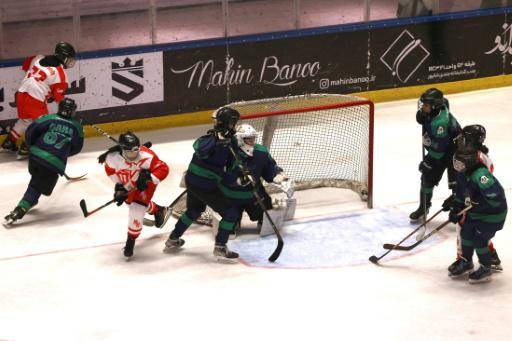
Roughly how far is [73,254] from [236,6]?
4.70m

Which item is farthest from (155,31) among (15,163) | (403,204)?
(403,204)

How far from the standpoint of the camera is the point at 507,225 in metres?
9.70

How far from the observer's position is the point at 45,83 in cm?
1125

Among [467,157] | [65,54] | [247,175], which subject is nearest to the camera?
[467,157]

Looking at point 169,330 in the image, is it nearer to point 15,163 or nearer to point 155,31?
point 15,163

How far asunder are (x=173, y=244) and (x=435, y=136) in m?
2.24

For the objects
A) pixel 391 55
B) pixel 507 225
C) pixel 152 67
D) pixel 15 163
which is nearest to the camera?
pixel 507 225

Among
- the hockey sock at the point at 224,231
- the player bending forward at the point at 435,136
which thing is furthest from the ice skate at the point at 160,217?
the player bending forward at the point at 435,136

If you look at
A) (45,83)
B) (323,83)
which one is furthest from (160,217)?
(323,83)

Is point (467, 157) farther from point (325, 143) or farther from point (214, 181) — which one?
point (325, 143)

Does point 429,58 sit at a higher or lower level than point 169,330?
higher

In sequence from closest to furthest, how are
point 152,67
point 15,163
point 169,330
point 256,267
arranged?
point 169,330
point 256,267
point 15,163
point 152,67

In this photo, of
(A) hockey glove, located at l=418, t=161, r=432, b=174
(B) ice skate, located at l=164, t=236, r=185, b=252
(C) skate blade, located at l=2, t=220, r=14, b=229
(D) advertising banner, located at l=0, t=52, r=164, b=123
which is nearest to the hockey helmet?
(A) hockey glove, located at l=418, t=161, r=432, b=174

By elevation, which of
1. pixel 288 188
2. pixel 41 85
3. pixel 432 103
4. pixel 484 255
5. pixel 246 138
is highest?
pixel 432 103
